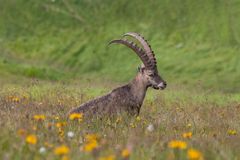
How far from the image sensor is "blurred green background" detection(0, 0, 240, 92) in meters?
53.9

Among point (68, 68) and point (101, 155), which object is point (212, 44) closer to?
point (68, 68)

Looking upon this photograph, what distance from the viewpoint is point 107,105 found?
42.9 feet

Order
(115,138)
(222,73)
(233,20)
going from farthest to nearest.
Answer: (233,20) → (222,73) → (115,138)

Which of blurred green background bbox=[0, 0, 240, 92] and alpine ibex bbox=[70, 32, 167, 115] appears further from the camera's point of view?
blurred green background bbox=[0, 0, 240, 92]

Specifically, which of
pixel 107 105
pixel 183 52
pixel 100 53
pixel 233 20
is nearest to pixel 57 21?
pixel 100 53

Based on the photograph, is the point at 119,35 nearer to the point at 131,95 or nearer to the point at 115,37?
the point at 115,37

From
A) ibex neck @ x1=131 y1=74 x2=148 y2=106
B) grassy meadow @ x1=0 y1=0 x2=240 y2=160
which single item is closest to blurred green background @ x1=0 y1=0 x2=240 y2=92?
grassy meadow @ x1=0 y1=0 x2=240 y2=160

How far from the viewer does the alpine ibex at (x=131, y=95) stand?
1274 cm

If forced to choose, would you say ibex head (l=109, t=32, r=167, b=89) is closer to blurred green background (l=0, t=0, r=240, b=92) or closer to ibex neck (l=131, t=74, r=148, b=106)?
ibex neck (l=131, t=74, r=148, b=106)

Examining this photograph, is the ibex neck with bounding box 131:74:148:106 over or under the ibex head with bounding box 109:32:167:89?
under

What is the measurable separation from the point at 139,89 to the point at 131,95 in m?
0.44

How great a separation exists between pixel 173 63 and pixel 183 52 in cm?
445

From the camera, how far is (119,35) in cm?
6562

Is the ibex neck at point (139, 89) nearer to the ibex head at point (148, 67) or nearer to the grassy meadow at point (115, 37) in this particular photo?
the ibex head at point (148, 67)
